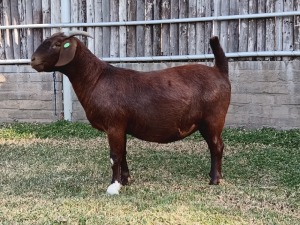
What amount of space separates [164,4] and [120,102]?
4911mm

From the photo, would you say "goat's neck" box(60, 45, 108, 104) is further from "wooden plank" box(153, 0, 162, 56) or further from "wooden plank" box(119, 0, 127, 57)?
"wooden plank" box(119, 0, 127, 57)

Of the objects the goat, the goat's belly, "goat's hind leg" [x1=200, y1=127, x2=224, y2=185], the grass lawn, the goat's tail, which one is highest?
the goat's tail

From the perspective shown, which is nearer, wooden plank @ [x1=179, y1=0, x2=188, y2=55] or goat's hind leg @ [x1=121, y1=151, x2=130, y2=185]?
goat's hind leg @ [x1=121, y1=151, x2=130, y2=185]

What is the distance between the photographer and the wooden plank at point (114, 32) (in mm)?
11039

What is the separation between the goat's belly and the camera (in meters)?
6.35

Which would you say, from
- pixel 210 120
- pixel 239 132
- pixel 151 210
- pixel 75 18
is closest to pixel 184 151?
pixel 239 132

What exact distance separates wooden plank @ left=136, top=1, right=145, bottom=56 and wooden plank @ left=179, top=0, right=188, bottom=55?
0.78 meters

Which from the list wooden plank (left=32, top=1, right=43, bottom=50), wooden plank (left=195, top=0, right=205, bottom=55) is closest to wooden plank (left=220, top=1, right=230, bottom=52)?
wooden plank (left=195, top=0, right=205, bottom=55)

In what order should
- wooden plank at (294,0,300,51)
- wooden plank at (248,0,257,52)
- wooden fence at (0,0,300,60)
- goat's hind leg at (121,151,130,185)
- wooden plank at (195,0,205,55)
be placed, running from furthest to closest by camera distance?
wooden plank at (195,0,205,55) → wooden plank at (248,0,257,52) → wooden fence at (0,0,300,60) → wooden plank at (294,0,300,51) → goat's hind leg at (121,151,130,185)

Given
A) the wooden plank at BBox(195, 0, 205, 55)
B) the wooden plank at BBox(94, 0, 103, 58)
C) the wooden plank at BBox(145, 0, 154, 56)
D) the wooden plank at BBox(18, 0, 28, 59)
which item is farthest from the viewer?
the wooden plank at BBox(18, 0, 28, 59)

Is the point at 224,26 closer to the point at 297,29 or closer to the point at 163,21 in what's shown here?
the point at 163,21

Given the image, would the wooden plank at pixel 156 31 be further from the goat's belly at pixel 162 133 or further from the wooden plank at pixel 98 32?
the goat's belly at pixel 162 133

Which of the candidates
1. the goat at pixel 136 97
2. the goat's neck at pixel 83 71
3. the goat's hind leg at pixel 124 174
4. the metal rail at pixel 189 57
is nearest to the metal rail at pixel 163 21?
the metal rail at pixel 189 57

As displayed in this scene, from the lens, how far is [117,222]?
16.2ft
